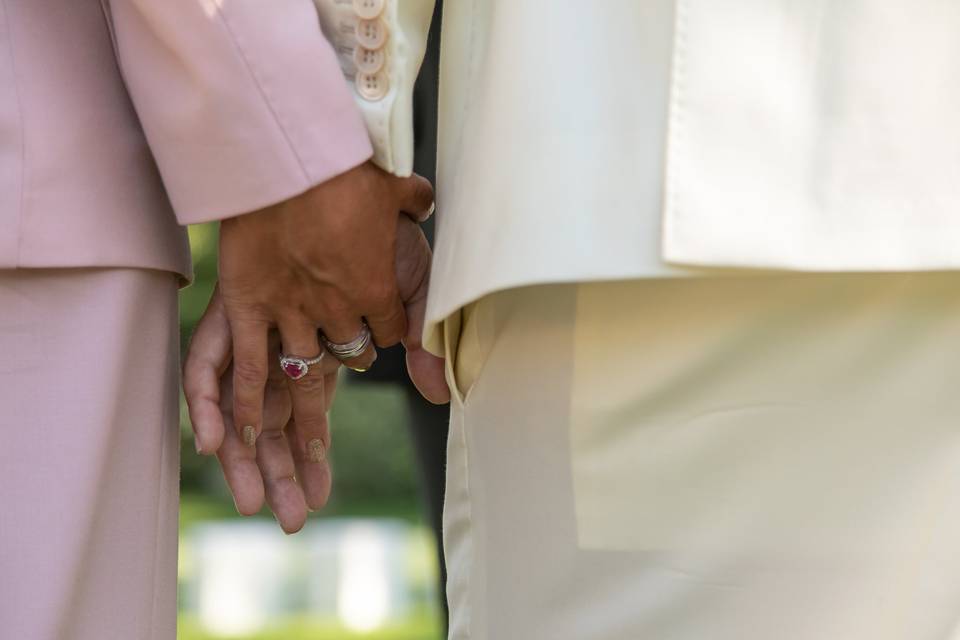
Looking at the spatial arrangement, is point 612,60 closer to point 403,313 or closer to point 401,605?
point 403,313

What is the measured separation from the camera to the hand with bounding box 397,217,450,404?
142 cm

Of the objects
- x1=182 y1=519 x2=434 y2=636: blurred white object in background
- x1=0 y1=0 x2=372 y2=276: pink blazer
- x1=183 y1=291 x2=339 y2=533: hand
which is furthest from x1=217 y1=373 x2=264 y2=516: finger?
x1=182 y1=519 x2=434 y2=636: blurred white object in background

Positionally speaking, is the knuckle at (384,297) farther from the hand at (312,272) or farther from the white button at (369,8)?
the white button at (369,8)

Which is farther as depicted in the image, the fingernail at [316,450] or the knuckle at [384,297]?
the fingernail at [316,450]

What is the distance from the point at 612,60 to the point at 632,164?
0.29 ft

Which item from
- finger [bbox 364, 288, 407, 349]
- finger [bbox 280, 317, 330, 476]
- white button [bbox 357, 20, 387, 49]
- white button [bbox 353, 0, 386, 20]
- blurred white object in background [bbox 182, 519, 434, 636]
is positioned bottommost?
blurred white object in background [bbox 182, 519, 434, 636]

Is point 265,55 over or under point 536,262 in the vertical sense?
over

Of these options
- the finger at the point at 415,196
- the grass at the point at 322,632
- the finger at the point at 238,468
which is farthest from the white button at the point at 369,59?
the grass at the point at 322,632

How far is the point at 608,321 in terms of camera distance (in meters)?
1.18

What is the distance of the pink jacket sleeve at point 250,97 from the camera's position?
1.24 meters

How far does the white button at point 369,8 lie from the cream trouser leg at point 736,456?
266mm

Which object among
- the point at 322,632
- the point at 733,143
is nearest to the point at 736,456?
the point at 733,143

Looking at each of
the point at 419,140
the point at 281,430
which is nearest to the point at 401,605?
the point at 419,140

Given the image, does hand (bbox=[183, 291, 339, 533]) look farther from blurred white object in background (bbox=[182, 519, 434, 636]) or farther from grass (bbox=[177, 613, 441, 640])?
blurred white object in background (bbox=[182, 519, 434, 636])
